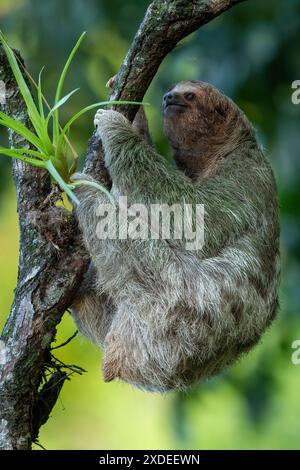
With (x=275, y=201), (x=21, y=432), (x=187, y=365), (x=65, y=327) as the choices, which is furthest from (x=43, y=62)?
(x=21, y=432)

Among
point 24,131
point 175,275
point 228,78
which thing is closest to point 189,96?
point 175,275

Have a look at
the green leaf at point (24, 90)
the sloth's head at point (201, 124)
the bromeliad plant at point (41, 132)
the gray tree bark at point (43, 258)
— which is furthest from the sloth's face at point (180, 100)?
the green leaf at point (24, 90)

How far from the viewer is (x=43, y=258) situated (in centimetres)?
672

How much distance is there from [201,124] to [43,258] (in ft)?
9.73

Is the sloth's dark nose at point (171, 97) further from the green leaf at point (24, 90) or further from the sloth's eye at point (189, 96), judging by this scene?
the green leaf at point (24, 90)

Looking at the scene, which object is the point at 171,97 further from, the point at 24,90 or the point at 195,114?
the point at 24,90

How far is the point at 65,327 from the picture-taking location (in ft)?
47.4

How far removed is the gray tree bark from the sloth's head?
56.0 inches

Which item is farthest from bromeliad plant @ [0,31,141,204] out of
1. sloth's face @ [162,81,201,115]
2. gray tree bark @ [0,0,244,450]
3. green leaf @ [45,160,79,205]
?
sloth's face @ [162,81,201,115]

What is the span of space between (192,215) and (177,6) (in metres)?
1.95

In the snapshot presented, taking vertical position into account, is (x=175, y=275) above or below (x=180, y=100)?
below

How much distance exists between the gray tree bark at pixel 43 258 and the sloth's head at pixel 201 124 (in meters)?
1.42

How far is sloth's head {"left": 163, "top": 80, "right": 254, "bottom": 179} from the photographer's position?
877cm
